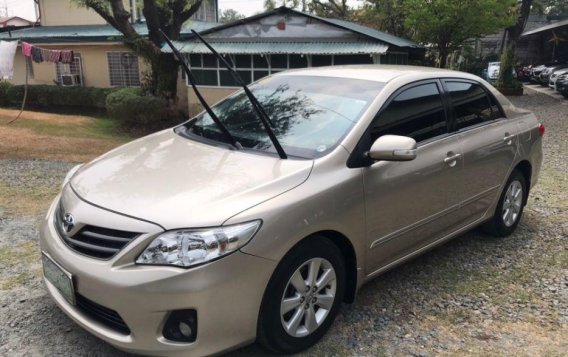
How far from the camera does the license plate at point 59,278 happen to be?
2.66 m

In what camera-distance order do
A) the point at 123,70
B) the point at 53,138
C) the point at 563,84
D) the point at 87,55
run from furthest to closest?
the point at 87,55 < the point at 123,70 < the point at 563,84 < the point at 53,138

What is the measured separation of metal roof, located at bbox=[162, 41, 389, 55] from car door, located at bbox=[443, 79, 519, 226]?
34.8 feet

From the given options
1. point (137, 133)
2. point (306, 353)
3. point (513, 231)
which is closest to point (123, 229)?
point (306, 353)

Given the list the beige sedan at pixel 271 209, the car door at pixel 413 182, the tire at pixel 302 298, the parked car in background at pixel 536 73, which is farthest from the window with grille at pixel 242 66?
the parked car in background at pixel 536 73

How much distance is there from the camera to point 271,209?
2.62 metres

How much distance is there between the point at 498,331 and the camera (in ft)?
10.7

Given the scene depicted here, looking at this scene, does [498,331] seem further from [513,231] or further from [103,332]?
[103,332]

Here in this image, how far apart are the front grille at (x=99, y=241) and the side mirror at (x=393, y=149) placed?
1.50 metres

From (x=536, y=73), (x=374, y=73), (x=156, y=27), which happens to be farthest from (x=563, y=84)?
(x=374, y=73)

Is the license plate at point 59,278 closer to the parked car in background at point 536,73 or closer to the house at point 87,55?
the house at point 87,55

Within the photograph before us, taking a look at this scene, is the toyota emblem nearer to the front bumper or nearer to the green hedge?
the front bumper

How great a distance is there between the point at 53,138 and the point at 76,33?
11.5m

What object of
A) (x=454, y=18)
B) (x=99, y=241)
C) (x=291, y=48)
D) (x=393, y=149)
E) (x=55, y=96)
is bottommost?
(x=55, y=96)

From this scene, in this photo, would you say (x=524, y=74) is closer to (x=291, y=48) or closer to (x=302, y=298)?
(x=291, y=48)
